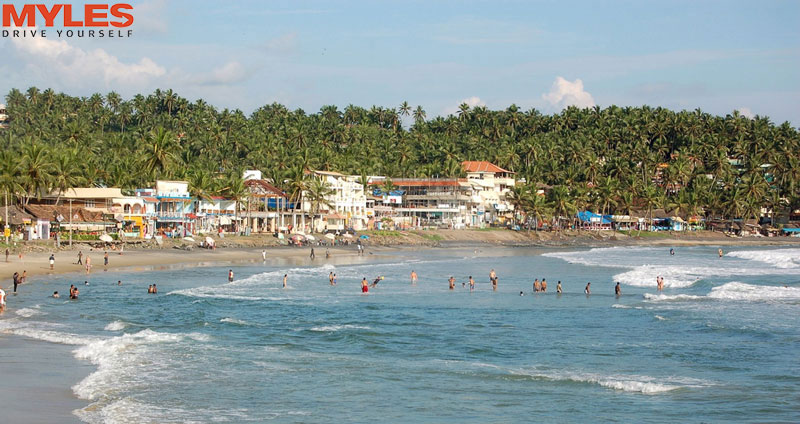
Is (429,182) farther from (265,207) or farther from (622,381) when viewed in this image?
(622,381)

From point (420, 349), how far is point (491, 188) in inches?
4047

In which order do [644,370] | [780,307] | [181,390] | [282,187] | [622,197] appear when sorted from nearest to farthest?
[181,390], [644,370], [780,307], [282,187], [622,197]

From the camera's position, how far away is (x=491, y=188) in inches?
5074

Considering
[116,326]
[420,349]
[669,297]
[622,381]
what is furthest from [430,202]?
[622,381]

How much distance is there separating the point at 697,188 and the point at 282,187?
6842cm

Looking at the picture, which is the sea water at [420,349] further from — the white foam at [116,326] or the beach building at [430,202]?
the beach building at [430,202]

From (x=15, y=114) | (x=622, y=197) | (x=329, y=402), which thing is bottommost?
(x=329, y=402)

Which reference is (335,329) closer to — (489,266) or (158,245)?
(489,266)

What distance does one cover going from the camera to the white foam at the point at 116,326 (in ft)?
99.8

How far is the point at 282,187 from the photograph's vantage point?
100 meters

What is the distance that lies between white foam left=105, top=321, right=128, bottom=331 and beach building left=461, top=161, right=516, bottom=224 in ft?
309

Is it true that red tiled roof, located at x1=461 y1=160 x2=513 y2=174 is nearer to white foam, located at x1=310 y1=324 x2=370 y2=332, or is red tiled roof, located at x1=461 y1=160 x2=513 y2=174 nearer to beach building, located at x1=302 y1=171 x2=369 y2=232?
beach building, located at x1=302 y1=171 x2=369 y2=232

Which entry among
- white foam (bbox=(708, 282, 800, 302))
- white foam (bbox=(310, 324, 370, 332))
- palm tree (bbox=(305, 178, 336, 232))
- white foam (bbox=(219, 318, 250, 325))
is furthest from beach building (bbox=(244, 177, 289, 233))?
white foam (bbox=(310, 324, 370, 332))

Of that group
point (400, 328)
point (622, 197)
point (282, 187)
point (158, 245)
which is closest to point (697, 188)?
point (622, 197)
